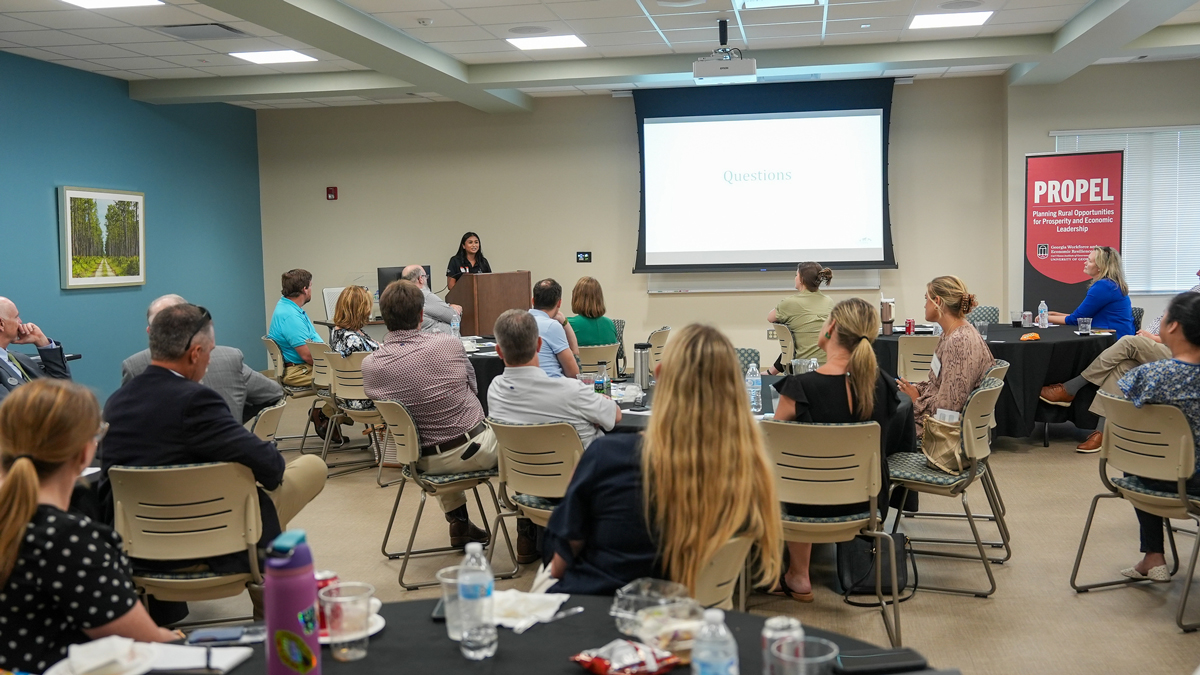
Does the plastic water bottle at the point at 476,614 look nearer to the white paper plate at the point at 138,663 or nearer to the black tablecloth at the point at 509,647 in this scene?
the black tablecloth at the point at 509,647

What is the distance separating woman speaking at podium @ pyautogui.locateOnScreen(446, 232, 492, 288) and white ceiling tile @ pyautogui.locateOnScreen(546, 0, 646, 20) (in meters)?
3.27

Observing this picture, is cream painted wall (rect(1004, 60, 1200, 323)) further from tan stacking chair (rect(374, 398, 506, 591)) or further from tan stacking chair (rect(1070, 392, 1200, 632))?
tan stacking chair (rect(374, 398, 506, 591))

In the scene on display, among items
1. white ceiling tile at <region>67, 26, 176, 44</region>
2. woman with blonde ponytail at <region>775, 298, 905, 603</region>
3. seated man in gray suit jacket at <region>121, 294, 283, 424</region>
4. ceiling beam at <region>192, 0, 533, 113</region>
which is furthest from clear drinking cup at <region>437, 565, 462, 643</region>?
white ceiling tile at <region>67, 26, 176, 44</region>

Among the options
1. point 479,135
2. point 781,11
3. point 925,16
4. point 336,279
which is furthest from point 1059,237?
point 336,279

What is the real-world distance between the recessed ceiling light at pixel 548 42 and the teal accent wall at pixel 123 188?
4248 millimetres

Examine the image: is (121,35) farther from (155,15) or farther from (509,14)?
(509,14)

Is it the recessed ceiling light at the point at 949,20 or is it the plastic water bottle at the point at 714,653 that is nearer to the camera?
the plastic water bottle at the point at 714,653

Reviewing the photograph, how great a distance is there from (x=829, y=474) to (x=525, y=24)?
508 cm

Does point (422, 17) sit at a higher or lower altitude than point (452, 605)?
higher

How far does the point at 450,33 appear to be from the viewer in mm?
7441

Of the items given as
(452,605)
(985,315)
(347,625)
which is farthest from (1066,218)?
(347,625)

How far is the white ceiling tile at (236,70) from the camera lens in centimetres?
874

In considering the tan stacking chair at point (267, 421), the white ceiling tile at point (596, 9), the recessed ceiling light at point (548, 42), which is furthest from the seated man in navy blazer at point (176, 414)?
the recessed ceiling light at point (548, 42)

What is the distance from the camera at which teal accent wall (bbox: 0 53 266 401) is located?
790 centimetres
